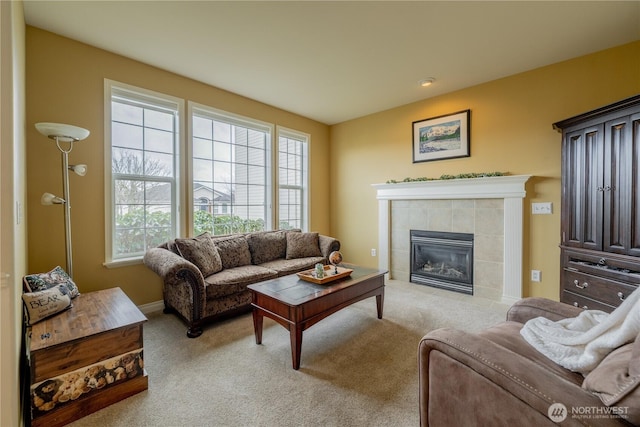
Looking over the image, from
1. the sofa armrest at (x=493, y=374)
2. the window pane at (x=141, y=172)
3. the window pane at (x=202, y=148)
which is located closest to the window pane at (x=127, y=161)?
the window pane at (x=141, y=172)

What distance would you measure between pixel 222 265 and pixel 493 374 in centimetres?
279

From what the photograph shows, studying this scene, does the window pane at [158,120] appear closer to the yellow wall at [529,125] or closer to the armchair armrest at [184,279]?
the armchair armrest at [184,279]

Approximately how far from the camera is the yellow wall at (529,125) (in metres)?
2.79

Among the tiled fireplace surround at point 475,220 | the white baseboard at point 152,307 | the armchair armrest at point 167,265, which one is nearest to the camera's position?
the armchair armrest at point 167,265

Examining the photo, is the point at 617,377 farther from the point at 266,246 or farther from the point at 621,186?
the point at 266,246

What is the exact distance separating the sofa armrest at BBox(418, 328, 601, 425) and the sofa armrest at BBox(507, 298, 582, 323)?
2.03 feet

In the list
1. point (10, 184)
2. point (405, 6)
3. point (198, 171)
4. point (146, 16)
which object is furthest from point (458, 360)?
point (198, 171)

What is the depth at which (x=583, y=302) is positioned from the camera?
2.44 metres

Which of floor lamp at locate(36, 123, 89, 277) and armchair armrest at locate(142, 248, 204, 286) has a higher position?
floor lamp at locate(36, 123, 89, 277)

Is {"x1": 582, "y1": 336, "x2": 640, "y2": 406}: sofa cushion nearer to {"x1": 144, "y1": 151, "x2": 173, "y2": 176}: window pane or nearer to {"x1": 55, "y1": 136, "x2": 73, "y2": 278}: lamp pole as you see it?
{"x1": 55, "y1": 136, "x2": 73, "y2": 278}: lamp pole

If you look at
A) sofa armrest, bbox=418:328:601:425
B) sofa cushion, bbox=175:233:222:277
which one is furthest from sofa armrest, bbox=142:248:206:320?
sofa armrest, bbox=418:328:601:425

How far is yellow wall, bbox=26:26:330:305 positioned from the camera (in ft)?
7.85

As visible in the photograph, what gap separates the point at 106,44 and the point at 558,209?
4915 mm

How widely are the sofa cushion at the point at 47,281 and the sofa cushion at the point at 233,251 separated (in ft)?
4.37
